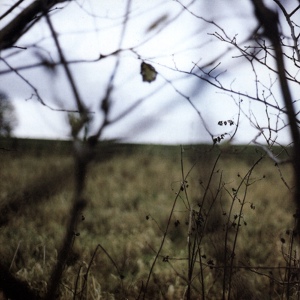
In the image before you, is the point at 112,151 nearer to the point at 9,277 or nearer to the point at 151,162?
the point at 9,277

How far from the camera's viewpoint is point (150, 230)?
4.66 m

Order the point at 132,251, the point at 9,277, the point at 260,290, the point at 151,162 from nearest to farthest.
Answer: the point at 9,277, the point at 260,290, the point at 132,251, the point at 151,162

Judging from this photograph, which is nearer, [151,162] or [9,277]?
[9,277]

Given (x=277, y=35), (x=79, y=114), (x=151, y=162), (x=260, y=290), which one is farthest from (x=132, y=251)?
(x=151, y=162)

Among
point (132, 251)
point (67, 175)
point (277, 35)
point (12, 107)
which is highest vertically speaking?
point (277, 35)

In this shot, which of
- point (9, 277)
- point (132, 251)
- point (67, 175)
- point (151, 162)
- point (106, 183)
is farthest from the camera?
point (151, 162)

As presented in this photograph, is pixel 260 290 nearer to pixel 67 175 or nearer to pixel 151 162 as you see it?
pixel 67 175

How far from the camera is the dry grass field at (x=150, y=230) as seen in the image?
69.2 inches

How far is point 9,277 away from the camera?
1.65m

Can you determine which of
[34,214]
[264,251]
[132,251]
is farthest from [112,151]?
[34,214]

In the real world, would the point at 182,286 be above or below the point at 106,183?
below

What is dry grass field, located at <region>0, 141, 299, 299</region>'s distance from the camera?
1.76 metres

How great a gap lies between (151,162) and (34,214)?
4.89m

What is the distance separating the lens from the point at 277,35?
4.76 ft
